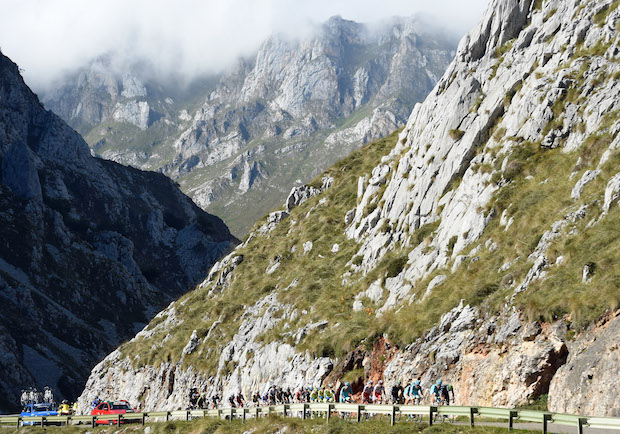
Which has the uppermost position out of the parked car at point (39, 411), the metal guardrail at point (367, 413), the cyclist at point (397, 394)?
Result: the cyclist at point (397, 394)

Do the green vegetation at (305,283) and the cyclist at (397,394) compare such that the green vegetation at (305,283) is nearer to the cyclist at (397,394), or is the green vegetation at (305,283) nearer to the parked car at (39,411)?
the cyclist at (397,394)

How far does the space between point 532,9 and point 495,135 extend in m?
15.9

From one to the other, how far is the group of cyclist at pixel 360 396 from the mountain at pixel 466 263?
124 centimetres

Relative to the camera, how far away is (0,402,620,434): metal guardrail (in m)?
19.8

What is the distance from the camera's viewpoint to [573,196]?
3750 centimetres

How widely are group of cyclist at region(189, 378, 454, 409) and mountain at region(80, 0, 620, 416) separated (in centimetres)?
124

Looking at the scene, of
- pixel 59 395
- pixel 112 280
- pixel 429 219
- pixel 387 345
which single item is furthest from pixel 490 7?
pixel 112 280

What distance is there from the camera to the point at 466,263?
41.0 m

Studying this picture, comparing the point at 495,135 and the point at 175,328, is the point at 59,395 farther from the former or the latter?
the point at 495,135

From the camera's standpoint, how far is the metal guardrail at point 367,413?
19.8 meters

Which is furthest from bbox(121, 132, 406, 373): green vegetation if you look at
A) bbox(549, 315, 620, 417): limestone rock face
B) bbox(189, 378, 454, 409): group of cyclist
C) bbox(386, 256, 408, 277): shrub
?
bbox(549, 315, 620, 417): limestone rock face

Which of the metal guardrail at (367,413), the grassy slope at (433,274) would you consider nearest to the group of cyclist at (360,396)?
the metal guardrail at (367,413)

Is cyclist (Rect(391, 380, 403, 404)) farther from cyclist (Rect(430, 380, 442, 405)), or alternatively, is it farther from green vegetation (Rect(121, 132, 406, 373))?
green vegetation (Rect(121, 132, 406, 373))

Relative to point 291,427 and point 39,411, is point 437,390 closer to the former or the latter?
point 291,427
